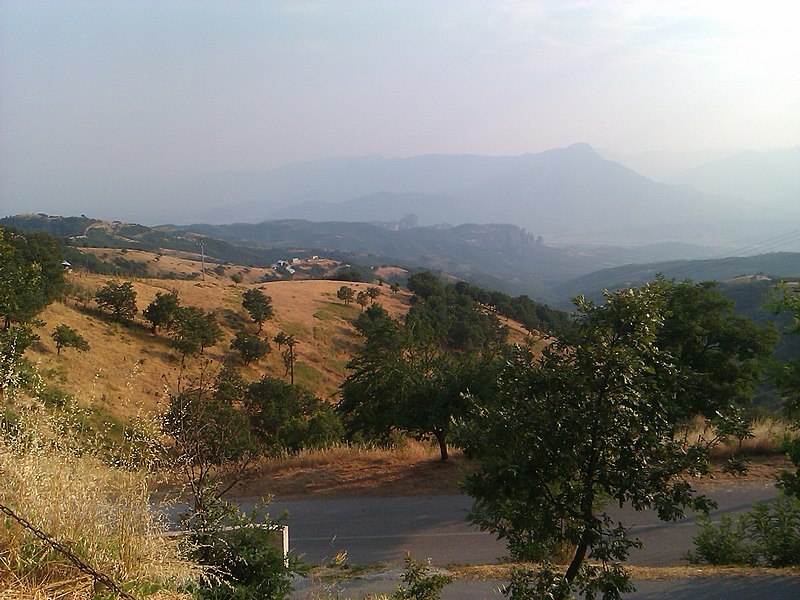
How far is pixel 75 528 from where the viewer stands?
3.82m

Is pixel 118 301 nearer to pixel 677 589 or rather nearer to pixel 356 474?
pixel 356 474

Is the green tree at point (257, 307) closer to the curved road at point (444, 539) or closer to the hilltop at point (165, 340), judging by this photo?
the hilltop at point (165, 340)

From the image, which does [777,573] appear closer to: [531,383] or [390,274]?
[531,383]

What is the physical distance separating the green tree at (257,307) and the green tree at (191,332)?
664 cm

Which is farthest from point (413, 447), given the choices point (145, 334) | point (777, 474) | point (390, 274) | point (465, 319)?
point (390, 274)

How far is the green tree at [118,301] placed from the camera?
3450 centimetres

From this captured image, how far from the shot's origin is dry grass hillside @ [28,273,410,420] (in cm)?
2480

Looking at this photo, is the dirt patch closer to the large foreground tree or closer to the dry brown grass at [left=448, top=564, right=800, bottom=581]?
the dry brown grass at [left=448, top=564, right=800, bottom=581]

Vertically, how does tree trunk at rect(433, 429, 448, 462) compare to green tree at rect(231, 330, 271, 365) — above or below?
above

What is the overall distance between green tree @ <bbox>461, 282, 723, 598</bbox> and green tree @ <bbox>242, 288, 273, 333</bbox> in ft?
134

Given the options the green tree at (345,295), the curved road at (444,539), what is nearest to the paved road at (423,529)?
the curved road at (444,539)

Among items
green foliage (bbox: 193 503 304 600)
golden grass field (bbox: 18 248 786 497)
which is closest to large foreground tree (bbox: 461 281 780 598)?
golden grass field (bbox: 18 248 786 497)

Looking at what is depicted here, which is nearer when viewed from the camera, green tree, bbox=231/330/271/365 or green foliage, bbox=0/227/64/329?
green foliage, bbox=0/227/64/329

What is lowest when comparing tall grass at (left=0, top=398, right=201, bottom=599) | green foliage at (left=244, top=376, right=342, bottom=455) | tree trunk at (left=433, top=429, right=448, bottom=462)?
green foliage at (left=244, top=376, right=342, bottom=455)
